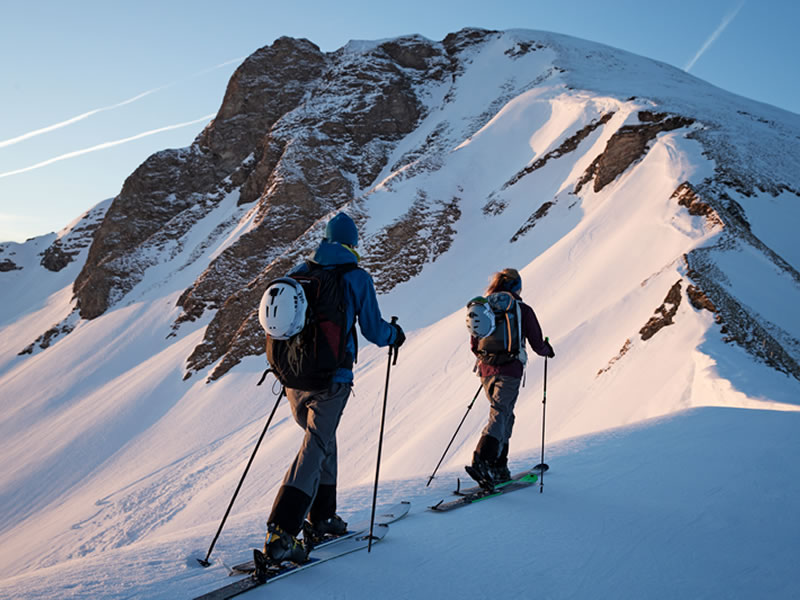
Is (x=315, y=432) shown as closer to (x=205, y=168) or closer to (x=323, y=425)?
(x=323, y=425)

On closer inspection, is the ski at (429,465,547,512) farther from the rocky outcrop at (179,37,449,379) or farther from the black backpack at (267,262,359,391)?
the rocky outcrop at (179,37,449,379)

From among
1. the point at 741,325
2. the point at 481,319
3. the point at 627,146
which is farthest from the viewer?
the point at 627,146

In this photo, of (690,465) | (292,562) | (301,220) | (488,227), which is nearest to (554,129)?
(488,227)

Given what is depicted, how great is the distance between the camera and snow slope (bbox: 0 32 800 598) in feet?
11.2

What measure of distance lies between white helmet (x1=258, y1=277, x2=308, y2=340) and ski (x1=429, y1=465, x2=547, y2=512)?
2.23 meters

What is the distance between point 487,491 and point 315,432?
2.19 metres

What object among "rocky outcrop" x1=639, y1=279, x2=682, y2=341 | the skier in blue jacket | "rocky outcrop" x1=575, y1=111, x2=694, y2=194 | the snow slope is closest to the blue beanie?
the skier in blue jacket

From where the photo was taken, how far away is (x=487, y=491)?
15.8 feet

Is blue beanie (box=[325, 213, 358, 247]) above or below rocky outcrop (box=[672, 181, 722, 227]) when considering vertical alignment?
below

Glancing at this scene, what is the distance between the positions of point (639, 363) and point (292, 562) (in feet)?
28.1

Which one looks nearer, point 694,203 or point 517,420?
point 517,420

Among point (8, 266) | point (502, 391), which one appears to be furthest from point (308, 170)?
point (8, 266)

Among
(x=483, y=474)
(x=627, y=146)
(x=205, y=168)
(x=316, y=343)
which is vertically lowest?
(x=483, y=474)

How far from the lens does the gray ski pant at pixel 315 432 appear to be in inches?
127
